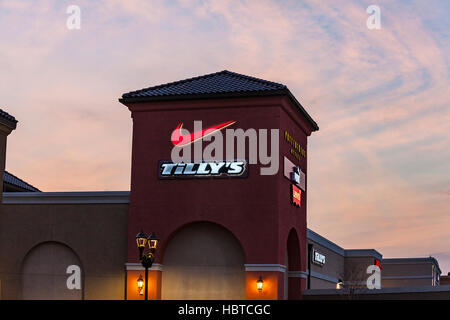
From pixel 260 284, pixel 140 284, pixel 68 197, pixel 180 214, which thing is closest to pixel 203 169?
pixel 180 214

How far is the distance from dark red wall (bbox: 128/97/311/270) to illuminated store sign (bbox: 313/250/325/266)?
1477 cm

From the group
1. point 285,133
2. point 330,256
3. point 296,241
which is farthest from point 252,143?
point 330,256

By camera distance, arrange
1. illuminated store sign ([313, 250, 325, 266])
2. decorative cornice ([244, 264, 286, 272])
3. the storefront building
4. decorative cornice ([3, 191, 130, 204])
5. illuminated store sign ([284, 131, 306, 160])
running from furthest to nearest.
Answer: illuminated store sign ([313, 250, 325, 266])
decorative cornice ([3, 191, 130, 204])
illuminated store sign ([284, 131, 306, 160])
the storefront building
decorative cornice ([244, 264, 286, 272])

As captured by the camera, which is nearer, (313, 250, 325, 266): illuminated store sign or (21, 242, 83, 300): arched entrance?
(21, 242, 83, 300): arched entrance

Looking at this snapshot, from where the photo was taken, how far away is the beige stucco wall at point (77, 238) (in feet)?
145

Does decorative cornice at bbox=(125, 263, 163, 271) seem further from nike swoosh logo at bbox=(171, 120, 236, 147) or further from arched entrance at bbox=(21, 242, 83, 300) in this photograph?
nike swoosh logo at bbox=(171, 120, 236, 147)

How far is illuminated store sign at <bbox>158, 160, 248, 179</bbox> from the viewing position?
42.4 m

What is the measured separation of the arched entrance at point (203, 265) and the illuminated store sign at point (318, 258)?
1686 centimetres

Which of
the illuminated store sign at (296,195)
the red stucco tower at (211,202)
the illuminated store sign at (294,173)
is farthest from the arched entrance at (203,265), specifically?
the illuminated store sign at (294,173)

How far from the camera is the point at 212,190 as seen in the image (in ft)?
140

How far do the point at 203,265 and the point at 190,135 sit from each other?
7138mm

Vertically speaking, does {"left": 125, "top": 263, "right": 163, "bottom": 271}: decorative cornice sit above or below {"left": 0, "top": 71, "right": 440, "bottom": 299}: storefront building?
below

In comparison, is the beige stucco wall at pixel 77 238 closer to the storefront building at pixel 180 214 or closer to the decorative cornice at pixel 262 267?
the storefront building at pixel 180 214

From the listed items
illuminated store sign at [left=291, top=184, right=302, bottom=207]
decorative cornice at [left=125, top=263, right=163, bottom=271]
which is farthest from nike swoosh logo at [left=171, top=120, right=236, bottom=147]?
decorative cornice at [left=125, top=263, right=163, bottom=271]
